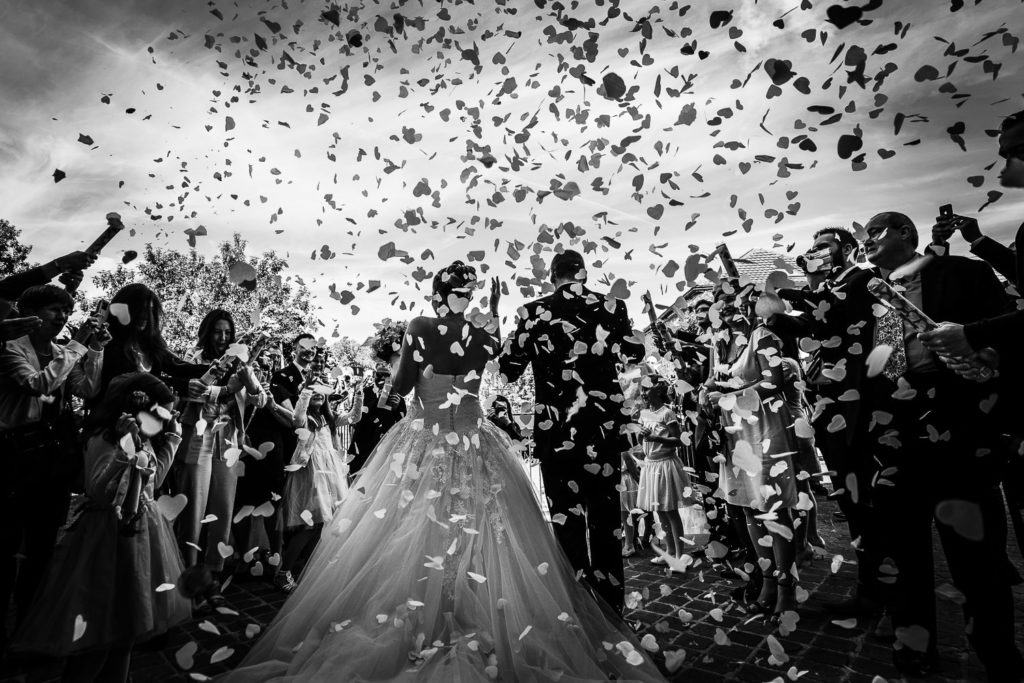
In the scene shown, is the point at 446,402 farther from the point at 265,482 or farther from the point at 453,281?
the point at 265,482

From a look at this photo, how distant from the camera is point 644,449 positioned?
6082 millimetres

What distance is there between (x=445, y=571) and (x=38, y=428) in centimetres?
310

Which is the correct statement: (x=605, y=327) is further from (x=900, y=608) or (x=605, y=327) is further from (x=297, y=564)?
(x=297, y=564)

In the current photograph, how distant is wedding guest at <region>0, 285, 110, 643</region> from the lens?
137 inches

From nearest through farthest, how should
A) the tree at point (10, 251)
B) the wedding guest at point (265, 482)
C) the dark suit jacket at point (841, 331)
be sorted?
the dark suit jacket at point (841, 331) < the wedding guest at point (265, 482) < the tree at point (10, 251)

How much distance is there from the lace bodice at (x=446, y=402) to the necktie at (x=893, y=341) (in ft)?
9.00

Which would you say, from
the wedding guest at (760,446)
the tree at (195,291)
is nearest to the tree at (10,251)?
the tree at (195,291)

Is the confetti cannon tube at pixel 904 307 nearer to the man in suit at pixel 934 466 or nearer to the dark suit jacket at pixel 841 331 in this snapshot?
the man in suit at pixel 934 466

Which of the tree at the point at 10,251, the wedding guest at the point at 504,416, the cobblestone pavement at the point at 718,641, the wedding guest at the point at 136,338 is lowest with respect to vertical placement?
the cobblestone pavement at the point at 718,641

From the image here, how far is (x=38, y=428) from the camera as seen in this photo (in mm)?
3688

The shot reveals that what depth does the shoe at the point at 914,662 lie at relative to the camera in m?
3.01

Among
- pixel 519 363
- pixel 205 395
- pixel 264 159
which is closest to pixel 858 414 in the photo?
pixel 519 363

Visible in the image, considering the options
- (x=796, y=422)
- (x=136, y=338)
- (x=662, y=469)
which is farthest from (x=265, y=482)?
(x=796, y=422)

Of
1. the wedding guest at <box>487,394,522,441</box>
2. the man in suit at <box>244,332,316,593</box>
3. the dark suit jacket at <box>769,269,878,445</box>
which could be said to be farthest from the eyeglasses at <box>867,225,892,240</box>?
the man in suit at <box>244,332,316,593</box>
